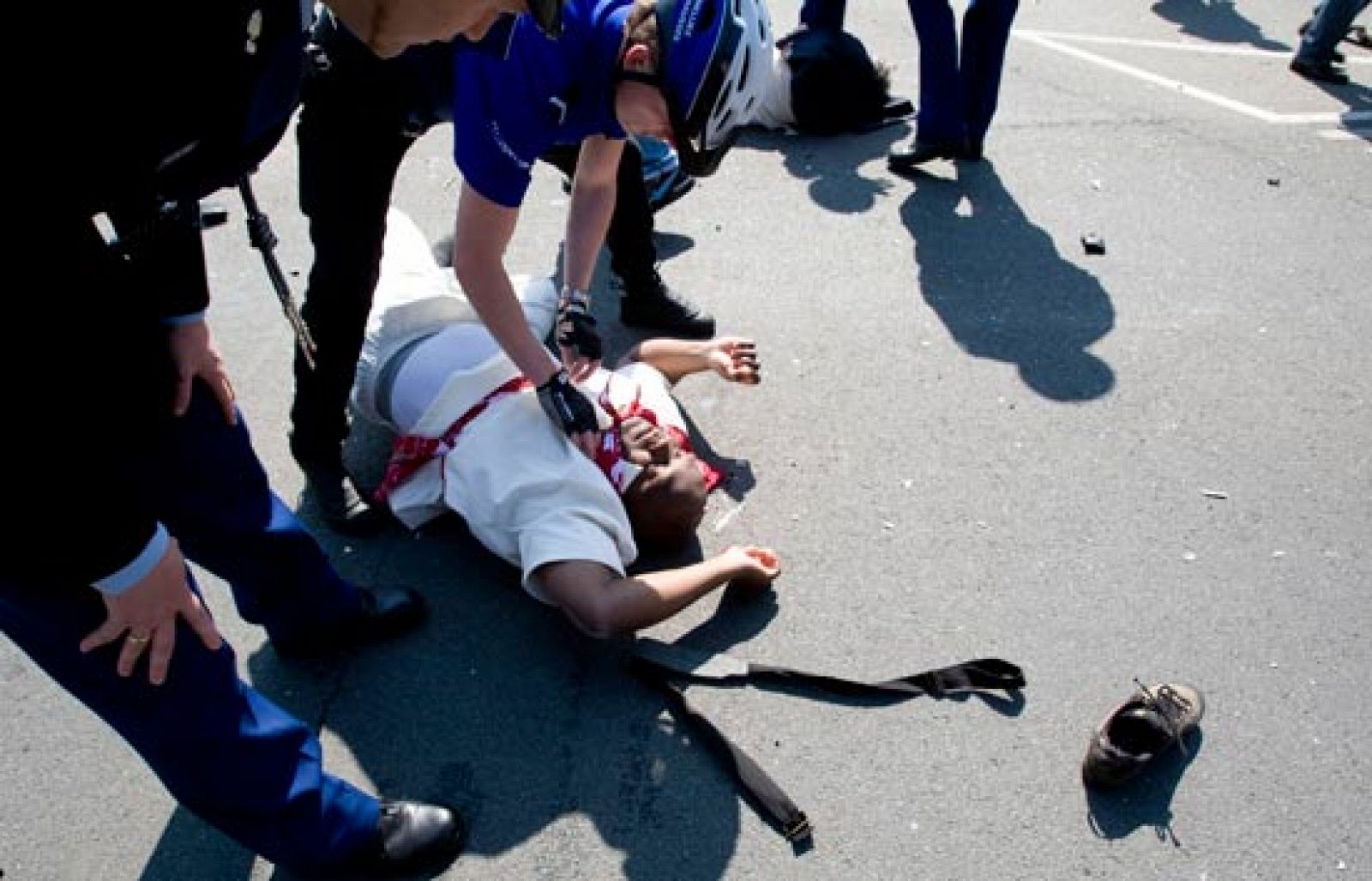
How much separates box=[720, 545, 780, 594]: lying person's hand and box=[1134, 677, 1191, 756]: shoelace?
3.08ft

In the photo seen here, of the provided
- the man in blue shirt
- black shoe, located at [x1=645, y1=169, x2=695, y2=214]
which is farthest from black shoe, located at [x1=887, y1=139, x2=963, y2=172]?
the man in blue shirt

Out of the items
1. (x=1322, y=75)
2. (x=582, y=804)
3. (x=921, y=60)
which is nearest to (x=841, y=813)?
(x=582, y=804)

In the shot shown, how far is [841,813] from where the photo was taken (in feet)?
7.57

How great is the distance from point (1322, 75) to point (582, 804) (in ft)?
19.4

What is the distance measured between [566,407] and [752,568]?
63 cm

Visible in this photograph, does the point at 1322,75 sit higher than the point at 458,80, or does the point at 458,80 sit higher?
the point at 458,80

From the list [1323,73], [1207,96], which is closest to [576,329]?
[1207,96]

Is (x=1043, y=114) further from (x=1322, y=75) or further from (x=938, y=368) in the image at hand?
(x=938, y=368)

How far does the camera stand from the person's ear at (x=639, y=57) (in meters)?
2.18

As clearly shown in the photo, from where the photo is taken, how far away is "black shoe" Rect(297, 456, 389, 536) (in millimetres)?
2885

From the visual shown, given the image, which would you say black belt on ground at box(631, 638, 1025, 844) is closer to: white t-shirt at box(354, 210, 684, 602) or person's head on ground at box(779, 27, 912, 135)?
white t-shirt at box(354, 210, 684, 602)

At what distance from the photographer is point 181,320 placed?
1749 mm

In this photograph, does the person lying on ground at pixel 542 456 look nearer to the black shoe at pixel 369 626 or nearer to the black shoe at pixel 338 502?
the black shoe at pixel 338 502

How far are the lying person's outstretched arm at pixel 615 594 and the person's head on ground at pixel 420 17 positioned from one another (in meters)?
1.31
